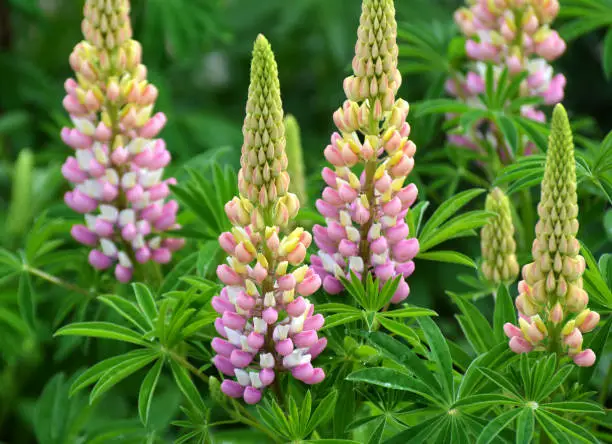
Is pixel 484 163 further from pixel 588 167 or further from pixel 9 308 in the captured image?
pixel 9 308

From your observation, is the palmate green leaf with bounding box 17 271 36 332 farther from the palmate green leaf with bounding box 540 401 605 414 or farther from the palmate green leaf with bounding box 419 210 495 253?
the palmate green leaf with bounding box 540 401 605 414

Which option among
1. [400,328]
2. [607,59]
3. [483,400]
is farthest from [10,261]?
[607,59]

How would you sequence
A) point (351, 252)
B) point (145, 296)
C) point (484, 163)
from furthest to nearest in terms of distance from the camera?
1. point (484, 163)
2. point (145, 296)
3. point (351, 252)

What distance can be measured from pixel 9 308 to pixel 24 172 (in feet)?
1.04

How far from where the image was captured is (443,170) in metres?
1.89

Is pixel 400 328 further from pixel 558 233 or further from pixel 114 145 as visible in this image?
pixel 114 145

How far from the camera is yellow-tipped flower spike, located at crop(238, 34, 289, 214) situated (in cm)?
115

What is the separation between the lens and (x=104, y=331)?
1.37 m

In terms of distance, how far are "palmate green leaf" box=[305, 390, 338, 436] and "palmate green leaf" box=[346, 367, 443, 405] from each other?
0.19 feet

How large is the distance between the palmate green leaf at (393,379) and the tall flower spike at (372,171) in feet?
0.46

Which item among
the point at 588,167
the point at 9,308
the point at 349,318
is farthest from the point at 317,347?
the point at 9,308

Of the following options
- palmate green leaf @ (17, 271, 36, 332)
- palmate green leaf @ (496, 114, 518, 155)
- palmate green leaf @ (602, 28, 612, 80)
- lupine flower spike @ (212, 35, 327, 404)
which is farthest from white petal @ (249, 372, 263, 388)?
palmate green leaf @ (602, 28, 612, 80)

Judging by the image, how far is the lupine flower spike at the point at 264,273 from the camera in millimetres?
1158

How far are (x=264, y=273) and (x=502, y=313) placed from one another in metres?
0.39
